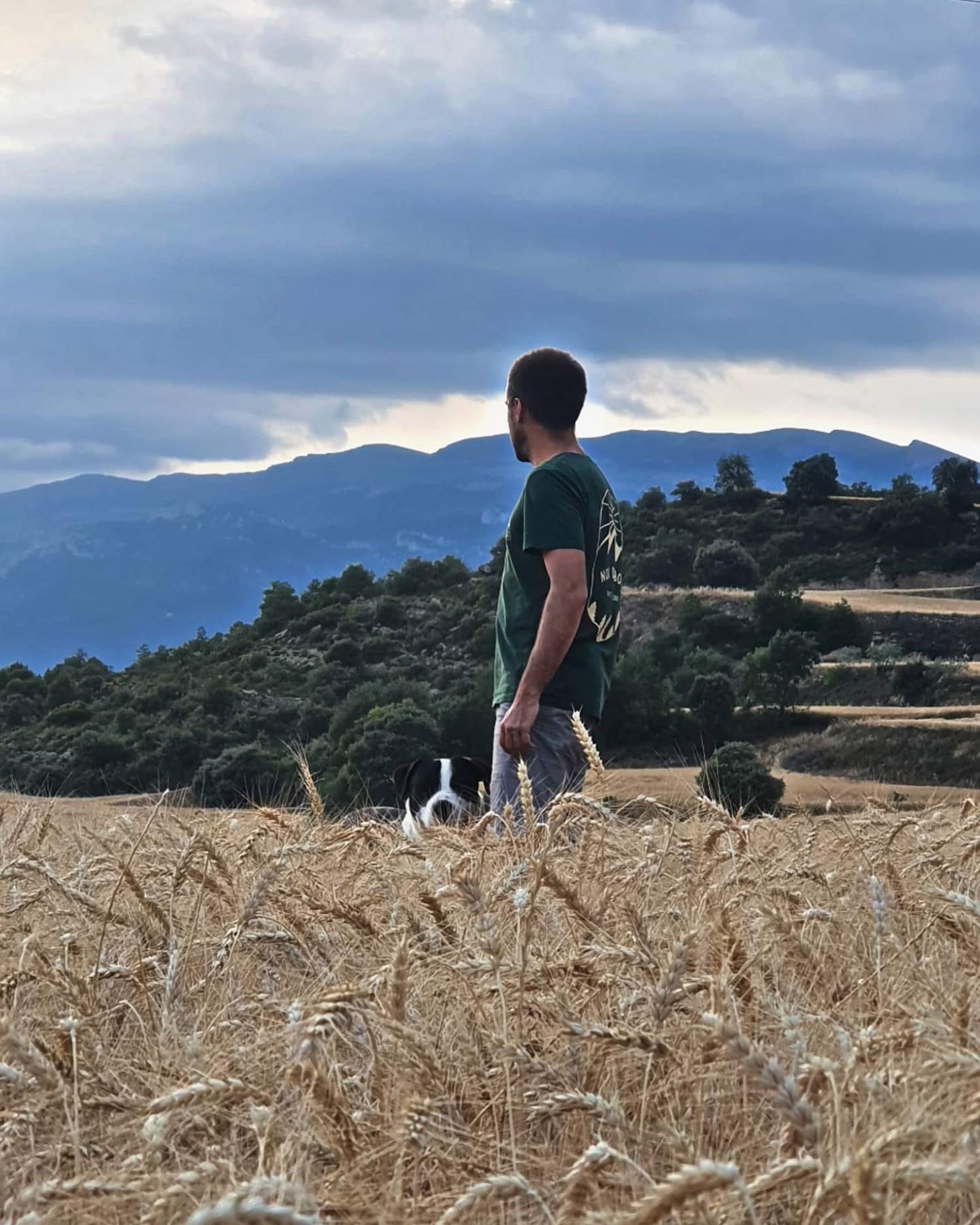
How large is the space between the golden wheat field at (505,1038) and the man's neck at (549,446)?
1.73m

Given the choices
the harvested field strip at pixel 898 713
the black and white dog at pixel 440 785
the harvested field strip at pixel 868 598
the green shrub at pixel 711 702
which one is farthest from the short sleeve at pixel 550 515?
the harvested field strip at pixel 868 598

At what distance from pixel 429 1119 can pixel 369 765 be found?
25.1 metres

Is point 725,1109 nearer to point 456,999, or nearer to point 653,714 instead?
point 456,999

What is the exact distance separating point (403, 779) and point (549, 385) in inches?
104

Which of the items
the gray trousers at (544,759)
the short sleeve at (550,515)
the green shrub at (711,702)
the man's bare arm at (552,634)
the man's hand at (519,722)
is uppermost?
the short sleeve at (550,515)

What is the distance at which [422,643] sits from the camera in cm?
5197

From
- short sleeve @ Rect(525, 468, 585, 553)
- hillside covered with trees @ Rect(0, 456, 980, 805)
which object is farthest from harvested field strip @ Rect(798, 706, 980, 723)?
short sleeve @ Rect(525, 468, 585, 553)

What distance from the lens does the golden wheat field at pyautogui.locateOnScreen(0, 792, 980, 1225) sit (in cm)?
175

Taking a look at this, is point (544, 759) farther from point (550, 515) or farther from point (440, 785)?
point (440, 785)

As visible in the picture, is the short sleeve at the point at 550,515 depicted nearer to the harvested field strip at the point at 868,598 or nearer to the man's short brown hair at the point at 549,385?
the man's short brown hair at the point at 549,385

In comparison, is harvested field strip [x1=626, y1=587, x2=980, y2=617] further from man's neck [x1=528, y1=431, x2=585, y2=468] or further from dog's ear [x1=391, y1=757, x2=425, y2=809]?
man's neck [x1=528, y1=431, x2=585, y2=468]

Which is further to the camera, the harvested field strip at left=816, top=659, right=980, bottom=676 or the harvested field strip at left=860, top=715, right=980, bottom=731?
the harvested field strip at left=816, top=659, right=980, bottom=676

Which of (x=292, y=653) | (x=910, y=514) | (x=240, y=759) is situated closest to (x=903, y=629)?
(x=910, y=514)

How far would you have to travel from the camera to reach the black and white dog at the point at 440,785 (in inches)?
263
